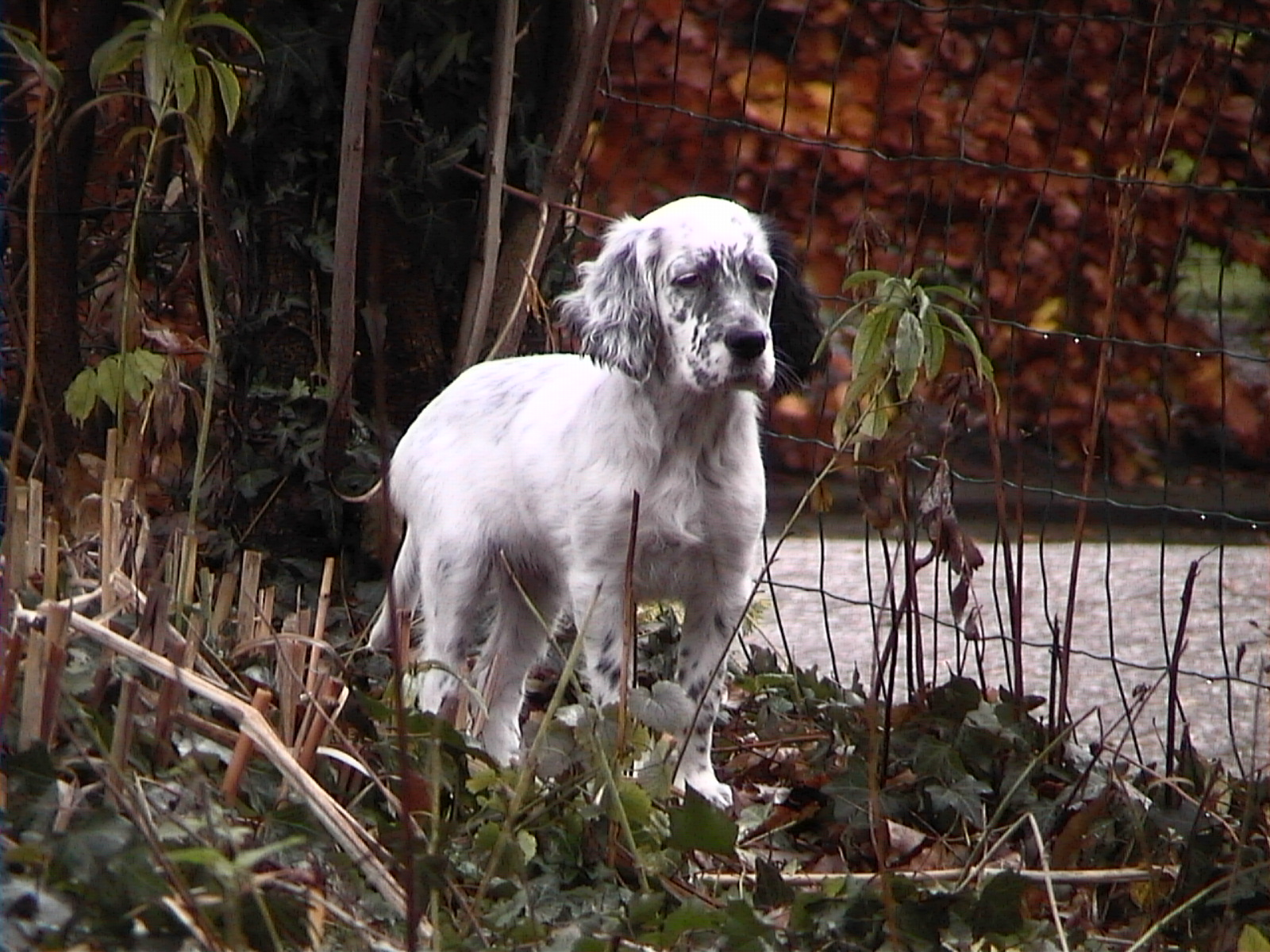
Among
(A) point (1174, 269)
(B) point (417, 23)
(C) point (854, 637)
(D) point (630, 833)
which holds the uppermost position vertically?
(B) point (417, 23)

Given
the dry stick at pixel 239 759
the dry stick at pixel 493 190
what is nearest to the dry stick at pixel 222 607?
the dry stick at pixel 239 759

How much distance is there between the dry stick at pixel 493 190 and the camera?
4.18 m

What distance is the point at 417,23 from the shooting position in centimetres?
422

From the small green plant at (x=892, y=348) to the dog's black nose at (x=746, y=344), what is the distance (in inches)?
10.8

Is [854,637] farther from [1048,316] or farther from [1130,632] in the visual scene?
[1048,316]

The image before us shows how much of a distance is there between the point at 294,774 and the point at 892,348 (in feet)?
4.09

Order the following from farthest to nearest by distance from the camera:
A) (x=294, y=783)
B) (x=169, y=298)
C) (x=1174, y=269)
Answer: (x=169, y=298), (x=1174, y=269), (x=294, y=783)

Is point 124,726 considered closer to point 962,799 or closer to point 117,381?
point 962,799

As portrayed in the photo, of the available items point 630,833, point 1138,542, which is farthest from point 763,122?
point 630,833

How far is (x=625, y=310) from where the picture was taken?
3393 mm

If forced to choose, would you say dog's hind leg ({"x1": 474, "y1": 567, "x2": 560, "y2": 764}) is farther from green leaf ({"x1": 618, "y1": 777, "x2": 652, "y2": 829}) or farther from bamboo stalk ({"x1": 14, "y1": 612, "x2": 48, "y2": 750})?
bamboo stalk ({"x1": 14, "y1": 612, "x2": 48, "y2": 750})

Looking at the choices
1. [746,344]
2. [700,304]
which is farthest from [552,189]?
[746,344]

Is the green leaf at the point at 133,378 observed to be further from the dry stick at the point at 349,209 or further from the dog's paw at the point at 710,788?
the dog's paw at the point at 710,788

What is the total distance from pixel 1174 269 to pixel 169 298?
2513 millimetres
